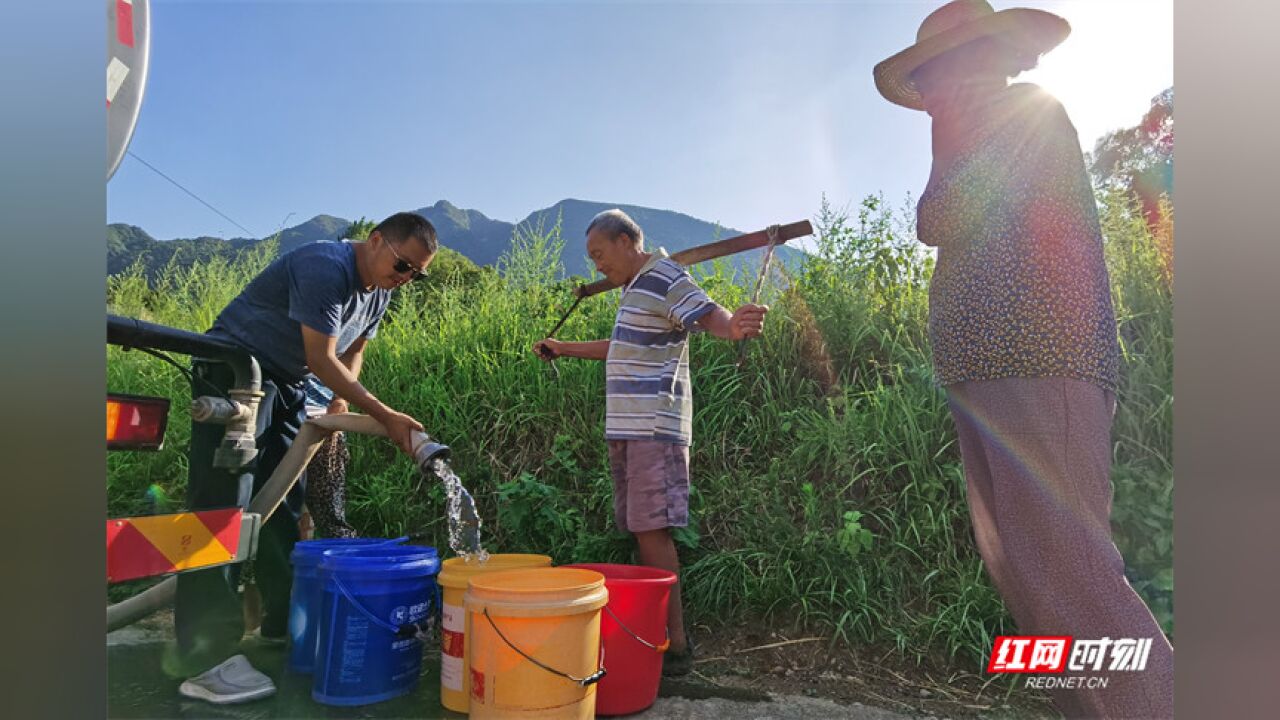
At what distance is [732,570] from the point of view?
3115 millimetres

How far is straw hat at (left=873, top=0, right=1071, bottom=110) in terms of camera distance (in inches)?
75.4

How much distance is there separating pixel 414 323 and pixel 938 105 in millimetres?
2903

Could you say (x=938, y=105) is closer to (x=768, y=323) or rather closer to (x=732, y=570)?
(x=768, y=323)

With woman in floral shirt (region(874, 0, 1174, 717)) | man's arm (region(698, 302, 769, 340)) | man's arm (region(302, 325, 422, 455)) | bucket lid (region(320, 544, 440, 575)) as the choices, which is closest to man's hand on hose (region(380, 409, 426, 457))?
man's arm (region(302, 325, 422, 455))

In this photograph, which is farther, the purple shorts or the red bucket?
the purple shorts

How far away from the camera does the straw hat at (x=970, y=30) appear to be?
6.28ft

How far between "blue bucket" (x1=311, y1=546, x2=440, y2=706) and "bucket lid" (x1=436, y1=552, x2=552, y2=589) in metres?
0.09

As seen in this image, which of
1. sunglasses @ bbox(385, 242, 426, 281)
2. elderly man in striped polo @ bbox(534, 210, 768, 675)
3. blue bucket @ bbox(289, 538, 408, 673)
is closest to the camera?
blue bucket @ bbox(289, 538, 408, 673)

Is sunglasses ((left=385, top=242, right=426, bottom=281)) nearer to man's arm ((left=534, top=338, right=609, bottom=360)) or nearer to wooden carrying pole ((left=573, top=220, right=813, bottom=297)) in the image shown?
man's arm ((left=534, top=338, right=609, bottom=360))

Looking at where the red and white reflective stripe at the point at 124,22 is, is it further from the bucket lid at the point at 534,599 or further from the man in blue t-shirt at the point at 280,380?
the bucket lid at the point at 534,599

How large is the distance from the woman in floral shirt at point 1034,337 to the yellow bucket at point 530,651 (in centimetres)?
116
